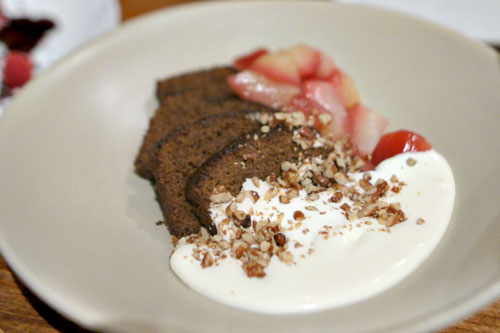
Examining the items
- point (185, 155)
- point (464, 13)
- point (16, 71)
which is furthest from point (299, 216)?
point (464, 13)

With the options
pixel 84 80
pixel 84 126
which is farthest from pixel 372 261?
pixel 84 80

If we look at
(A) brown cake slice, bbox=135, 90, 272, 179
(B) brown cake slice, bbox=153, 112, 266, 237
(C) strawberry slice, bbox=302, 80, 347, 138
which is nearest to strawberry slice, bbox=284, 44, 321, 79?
(C) strawberry slice, bbox=302, 80, 347, 138

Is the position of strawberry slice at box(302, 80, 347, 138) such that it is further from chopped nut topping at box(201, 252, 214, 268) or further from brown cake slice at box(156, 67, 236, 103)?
chopped nut topping at box(201, 252, 214, 268)

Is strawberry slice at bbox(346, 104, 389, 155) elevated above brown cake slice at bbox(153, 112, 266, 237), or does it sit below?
above

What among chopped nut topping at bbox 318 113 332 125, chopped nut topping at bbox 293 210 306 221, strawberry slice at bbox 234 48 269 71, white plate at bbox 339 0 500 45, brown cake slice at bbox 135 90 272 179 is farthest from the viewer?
white plate at bbox 339 0 500 45

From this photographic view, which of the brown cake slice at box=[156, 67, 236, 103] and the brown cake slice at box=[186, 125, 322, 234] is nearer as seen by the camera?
the brown cake slice at box=[186, 125, 322, 234]

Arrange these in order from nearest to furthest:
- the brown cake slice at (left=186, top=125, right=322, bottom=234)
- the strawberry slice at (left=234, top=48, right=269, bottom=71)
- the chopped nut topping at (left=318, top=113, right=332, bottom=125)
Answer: the brown cake slice at (left=186, top=125, right=322, bottom=234), the chopped nut topping at (left=318, top=113, right=332, bottom=125), the strawberry slice at (left=234, top=48, right=269, bottom=71)

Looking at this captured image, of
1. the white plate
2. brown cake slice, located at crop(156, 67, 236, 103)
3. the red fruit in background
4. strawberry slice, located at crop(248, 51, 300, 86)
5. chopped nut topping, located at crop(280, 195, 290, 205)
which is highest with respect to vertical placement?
the white plate
